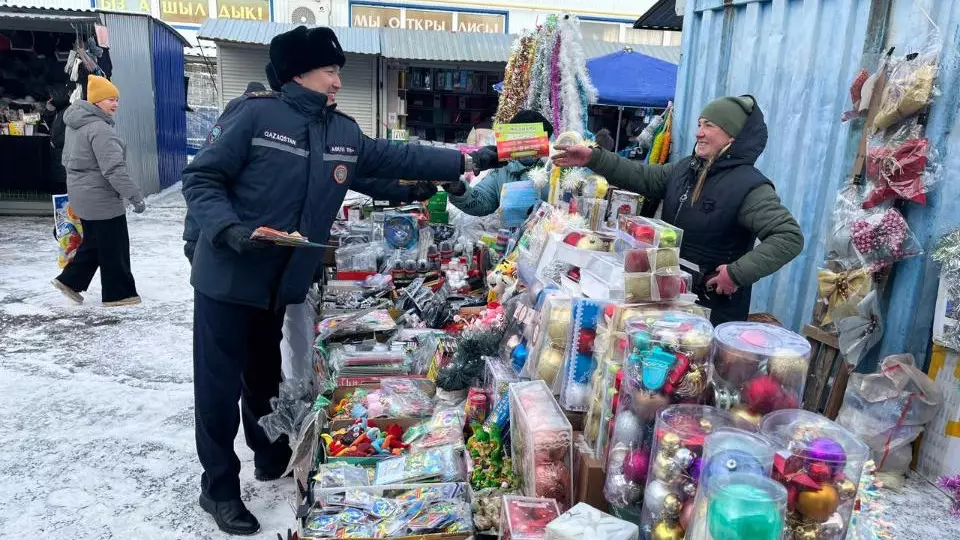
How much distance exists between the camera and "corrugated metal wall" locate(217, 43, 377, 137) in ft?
47.8

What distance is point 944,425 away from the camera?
298 cm

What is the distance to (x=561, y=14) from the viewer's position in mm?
4352

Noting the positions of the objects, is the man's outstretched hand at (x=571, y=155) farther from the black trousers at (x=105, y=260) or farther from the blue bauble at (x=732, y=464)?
the black trousers at (x=105, y=260)

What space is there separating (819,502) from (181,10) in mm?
25436

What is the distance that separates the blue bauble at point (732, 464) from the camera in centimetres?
130

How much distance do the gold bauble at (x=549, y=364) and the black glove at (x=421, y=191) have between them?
130 cm

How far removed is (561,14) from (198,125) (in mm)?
15954

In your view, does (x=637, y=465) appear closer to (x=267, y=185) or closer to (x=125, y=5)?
(x=267, y=185)

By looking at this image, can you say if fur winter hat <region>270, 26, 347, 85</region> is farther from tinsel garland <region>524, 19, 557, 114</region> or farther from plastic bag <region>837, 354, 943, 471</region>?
plastic bag <region>837, 354, 943, 471</region>

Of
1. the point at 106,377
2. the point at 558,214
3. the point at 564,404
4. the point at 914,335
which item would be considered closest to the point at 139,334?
the point at 106,377

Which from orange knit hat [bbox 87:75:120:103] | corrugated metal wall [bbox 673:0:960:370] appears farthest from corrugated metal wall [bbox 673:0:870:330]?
orange knit hat [bbox 87:75:120:103]

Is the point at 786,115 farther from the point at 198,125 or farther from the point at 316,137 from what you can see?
the point at 198,125

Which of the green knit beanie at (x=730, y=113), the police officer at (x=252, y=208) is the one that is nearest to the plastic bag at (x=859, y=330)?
the green knit beanie at (x=730, y=113)

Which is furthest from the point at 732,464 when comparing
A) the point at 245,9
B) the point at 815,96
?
the point at 245,9
